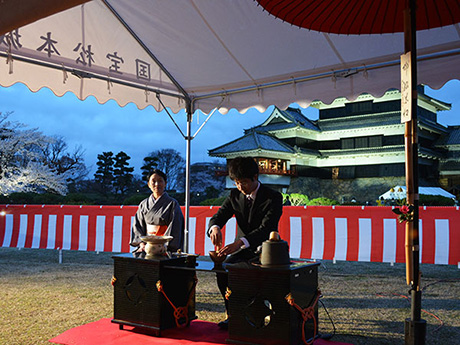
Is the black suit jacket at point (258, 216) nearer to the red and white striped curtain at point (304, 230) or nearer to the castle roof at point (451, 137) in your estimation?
the red and white striped curtain at point (304, 230)

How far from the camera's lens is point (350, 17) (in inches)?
110

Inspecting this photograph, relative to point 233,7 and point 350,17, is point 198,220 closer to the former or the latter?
point 233,7

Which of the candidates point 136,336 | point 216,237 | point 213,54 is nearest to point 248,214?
point 216,237

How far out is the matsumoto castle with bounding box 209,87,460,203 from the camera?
30391mm

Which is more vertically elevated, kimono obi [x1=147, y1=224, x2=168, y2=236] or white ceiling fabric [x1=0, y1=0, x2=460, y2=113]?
white ceiling fabric [x1=0, y1=0, x2=460, y2=113]

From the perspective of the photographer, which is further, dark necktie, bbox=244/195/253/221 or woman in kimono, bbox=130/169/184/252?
woman in kimono, bbox=130/169/184/252

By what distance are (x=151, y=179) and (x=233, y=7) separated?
2.17 meters

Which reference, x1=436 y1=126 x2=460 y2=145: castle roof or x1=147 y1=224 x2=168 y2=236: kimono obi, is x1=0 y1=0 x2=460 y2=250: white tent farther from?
x1=436 y1=126 x2=460 y2=145: castle roof

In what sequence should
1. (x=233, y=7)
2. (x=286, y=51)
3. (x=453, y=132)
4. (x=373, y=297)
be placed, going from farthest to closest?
(x=453, y=132) → (x=373, y=297) → (x=286, y=51) → (x=233, y=7)

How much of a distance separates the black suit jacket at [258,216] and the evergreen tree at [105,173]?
30343 mm

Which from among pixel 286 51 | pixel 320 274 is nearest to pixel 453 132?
pixel 320 274

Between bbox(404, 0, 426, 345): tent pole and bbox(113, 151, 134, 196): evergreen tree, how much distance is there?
31410 millimetres

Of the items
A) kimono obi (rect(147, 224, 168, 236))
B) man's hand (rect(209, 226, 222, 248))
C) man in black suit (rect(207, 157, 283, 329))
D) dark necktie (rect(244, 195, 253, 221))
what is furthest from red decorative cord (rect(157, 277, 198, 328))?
dark necktie (rect(244, 195, 253, 221))

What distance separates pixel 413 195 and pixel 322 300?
287 centimetres
